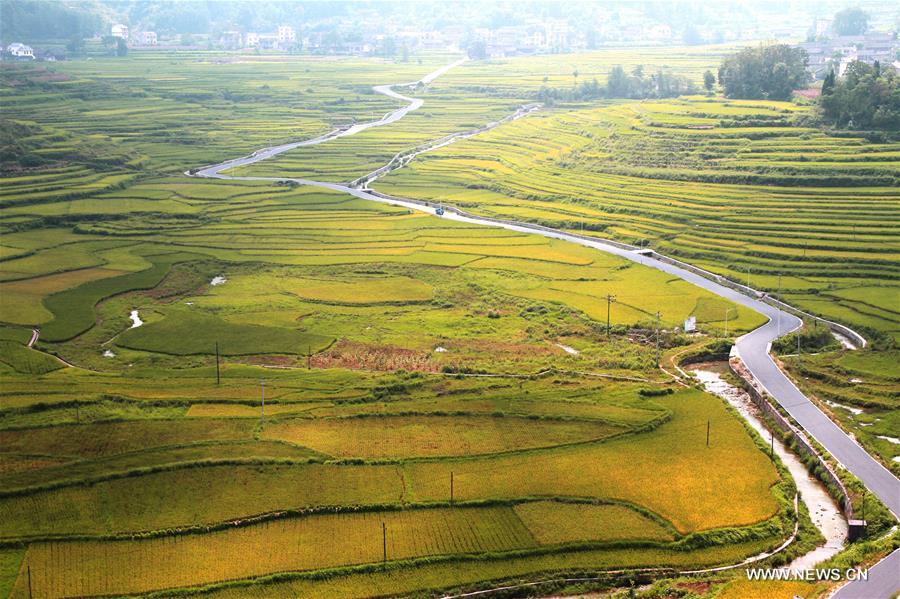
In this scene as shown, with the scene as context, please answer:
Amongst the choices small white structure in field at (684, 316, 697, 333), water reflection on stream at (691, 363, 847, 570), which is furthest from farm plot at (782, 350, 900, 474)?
small white structure in field at (684, 316, 697, 333)

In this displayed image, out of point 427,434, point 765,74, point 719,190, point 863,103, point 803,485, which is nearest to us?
point 803,485

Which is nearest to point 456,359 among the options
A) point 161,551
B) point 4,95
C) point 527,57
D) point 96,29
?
point 161,551

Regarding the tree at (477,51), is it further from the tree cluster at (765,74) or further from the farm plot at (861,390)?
the farm plot at (861,390)

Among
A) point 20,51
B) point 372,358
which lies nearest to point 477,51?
point 20,51

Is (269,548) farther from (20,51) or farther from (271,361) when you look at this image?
(20,51)

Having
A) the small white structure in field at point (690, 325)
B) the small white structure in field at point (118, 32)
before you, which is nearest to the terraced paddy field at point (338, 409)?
the small white structure in field at point (690, 325)

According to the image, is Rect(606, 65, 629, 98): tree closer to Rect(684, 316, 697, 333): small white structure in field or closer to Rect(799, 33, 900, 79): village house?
Rect(799, 33, 900, 79): village house

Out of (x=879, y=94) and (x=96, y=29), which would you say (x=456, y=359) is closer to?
(x=879, y=94)
